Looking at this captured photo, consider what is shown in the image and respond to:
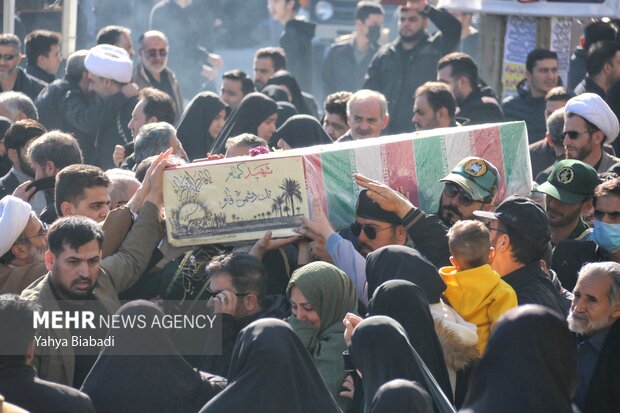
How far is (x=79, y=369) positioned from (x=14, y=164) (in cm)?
261

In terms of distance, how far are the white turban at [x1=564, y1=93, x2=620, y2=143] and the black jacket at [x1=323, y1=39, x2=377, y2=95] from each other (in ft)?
22.6

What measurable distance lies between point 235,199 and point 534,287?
149cm

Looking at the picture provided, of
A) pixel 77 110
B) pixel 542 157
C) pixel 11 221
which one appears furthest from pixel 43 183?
pixel 542 157

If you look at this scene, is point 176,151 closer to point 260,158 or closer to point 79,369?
point 260,158

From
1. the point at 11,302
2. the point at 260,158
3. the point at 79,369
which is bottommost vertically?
the point at 79,369

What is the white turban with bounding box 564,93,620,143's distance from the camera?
7812 millimetres

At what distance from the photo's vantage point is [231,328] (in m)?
5.72

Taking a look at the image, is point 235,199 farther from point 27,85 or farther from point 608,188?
point 27,85

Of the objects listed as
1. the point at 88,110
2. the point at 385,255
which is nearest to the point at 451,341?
the point at 385,255

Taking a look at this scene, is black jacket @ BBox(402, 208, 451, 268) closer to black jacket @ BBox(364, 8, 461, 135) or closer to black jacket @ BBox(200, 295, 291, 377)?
black jacket @ BBox(200, 295, 291, 377)

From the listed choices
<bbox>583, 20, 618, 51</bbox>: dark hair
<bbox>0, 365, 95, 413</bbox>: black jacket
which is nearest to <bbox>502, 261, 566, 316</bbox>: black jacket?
<bbox>0, 365, 95, 413</bbox>: black jacket

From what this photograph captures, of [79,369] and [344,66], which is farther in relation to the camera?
[344,66]

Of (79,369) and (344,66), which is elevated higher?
(344,66)

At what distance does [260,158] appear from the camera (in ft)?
20.0
